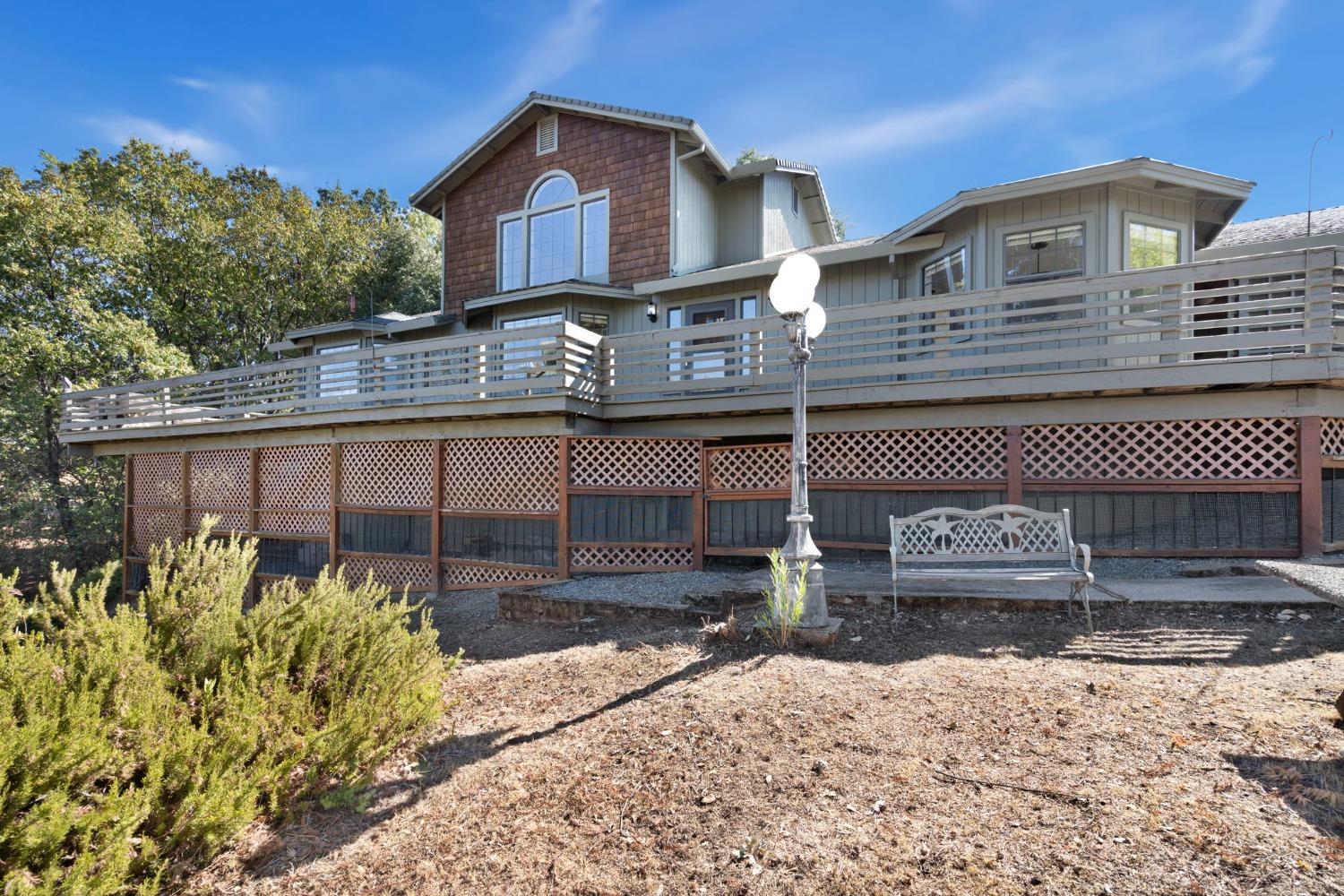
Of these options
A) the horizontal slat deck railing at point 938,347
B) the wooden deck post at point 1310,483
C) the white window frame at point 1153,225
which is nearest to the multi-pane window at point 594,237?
the horizontal slat deck railing at point 938,347

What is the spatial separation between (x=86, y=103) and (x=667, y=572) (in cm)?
2535

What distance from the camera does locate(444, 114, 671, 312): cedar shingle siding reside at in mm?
13109

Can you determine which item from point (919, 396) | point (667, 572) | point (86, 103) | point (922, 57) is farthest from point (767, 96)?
point (86, 103)

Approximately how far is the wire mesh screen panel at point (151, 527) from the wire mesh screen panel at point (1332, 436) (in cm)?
1802

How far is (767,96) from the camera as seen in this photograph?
14.2 meters

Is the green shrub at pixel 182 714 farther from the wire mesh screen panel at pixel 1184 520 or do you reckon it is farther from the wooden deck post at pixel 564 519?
the wire mesh screen panel at pixel 1184 520

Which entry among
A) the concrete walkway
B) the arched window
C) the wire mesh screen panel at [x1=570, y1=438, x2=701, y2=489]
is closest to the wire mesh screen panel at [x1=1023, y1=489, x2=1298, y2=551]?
the concrete walkway

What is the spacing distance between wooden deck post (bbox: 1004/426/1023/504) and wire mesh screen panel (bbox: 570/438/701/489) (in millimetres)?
3814

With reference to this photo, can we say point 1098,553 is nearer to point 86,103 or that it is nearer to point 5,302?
point 5,302

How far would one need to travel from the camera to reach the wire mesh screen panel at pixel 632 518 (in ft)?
27.9

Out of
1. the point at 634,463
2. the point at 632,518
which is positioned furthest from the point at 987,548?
the point at 634,463

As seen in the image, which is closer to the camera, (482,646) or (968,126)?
(482,646)

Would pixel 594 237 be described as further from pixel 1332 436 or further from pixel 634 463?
pixel 1332 436

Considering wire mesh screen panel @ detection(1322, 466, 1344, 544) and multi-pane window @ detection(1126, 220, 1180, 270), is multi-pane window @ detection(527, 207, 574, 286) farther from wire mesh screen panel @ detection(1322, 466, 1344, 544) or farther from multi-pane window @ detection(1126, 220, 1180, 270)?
wire mesh screen panel @ detection(1322, 466, 1344, 544)
